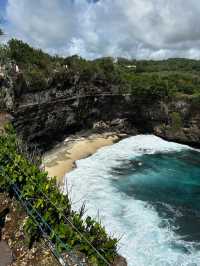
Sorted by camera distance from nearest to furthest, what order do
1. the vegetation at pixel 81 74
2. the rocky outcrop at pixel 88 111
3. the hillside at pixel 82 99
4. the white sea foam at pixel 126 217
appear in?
the white sea foam at pixel 126 217
the hillside at pixel 82 99
the rocky outcrop at pixel 88 111
the vegetation at pixel 81 74

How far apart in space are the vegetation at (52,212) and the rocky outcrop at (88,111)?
20.8 m

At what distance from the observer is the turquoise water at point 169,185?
973 inches

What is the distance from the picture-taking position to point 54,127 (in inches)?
1663

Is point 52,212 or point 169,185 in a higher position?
point 52,212

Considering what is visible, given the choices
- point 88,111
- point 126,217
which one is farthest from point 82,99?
point 126,217

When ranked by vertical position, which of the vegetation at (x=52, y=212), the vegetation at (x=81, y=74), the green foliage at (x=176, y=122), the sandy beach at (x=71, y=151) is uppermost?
the vegetation at (x=81, y=74)

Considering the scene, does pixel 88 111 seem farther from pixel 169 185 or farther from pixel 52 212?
pixel 52 212

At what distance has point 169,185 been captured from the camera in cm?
3222

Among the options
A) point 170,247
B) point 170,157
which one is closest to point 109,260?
point 170,247

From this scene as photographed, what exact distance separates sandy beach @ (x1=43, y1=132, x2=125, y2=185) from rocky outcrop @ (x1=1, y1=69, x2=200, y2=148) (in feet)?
6.36

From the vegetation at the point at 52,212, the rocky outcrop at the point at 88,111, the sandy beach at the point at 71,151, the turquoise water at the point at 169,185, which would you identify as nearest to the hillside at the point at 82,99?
the rocky outcrop at the point at 88,111

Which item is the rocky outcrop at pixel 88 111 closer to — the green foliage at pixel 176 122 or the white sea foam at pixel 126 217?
the green foliage at pixel 176 122

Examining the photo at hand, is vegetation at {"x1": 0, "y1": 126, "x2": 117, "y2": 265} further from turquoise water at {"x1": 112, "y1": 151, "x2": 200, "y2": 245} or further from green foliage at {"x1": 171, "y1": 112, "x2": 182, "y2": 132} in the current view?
green foliage at {"x1": 171, "y1": 112, "x2": 182, "y2": 132}

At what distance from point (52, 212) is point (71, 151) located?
2705 centimetres
